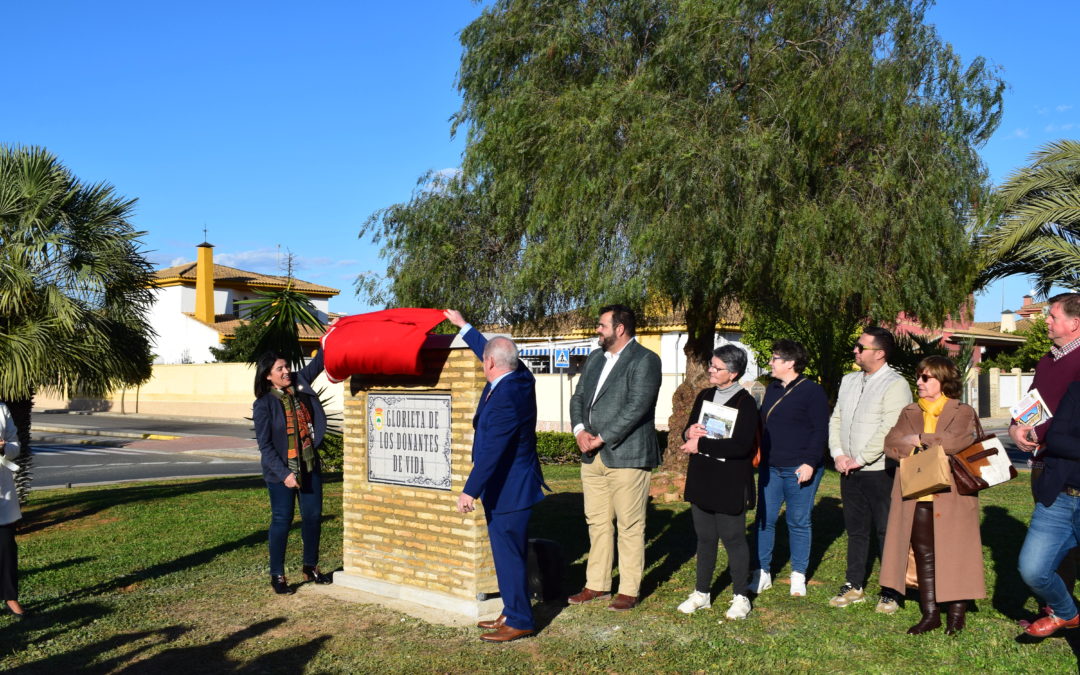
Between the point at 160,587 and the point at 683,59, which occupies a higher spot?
the point at 683,59

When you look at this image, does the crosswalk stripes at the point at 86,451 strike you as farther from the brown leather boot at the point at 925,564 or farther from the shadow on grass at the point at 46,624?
the brown leather boot at the point at 925,564

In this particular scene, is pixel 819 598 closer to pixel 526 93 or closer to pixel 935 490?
pixel 935 490

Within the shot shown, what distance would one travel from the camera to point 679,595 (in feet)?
22.8

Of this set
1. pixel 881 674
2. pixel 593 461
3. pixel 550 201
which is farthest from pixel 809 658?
pixel 550 201

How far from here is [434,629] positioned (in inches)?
244

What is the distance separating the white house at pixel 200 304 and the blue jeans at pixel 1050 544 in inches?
1784

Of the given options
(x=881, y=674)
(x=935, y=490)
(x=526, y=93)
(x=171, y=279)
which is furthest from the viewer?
(x=171, y=279)

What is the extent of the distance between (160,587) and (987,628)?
5.94 m

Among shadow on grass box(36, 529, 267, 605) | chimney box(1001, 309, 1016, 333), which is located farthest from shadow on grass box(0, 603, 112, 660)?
chimney box(1001, 309, 1016, 333)

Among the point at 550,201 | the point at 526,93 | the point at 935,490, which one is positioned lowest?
the point at 935,490

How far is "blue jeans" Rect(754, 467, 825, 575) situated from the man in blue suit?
184cm

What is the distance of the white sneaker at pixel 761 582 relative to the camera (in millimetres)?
6965

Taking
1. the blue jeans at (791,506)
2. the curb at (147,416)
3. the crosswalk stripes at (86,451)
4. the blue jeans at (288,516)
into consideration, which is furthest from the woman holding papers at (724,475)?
the curb at (147,416)

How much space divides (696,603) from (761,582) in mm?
815
